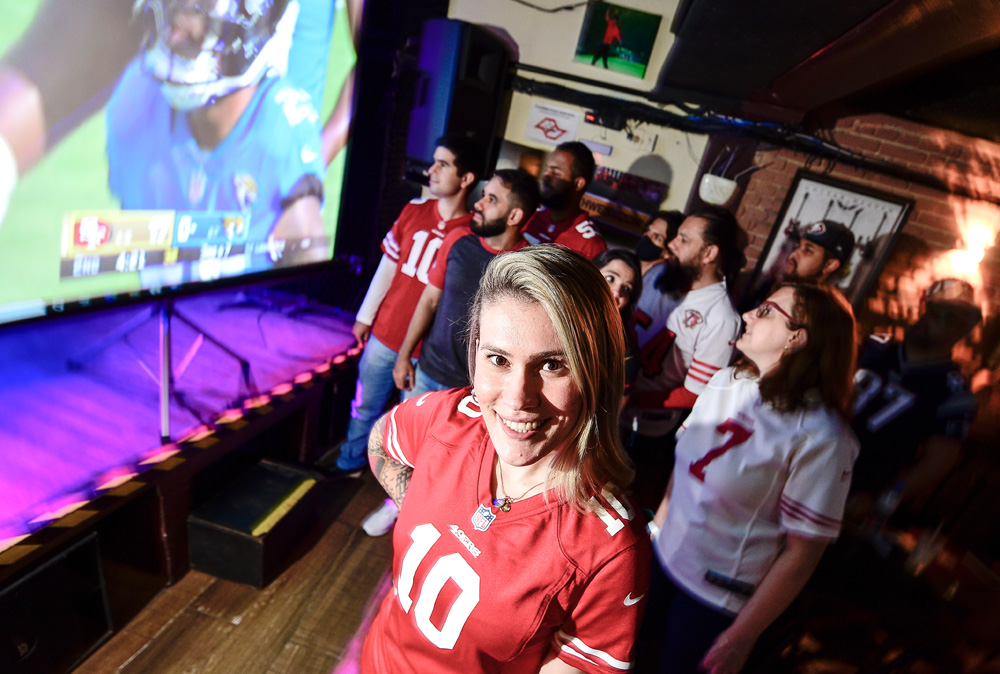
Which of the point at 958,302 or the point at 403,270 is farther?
the point at 403,270

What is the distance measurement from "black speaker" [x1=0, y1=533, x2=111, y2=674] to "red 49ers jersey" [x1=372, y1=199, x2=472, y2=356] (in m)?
1.55

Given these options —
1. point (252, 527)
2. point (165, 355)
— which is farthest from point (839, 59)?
point (252, 527)

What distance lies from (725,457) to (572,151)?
7.44 feet

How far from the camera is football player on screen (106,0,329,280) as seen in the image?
5.16 ft

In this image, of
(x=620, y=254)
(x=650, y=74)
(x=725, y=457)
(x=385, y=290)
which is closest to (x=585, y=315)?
(x=725, y=457)

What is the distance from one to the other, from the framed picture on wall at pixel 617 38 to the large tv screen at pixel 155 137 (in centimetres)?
245

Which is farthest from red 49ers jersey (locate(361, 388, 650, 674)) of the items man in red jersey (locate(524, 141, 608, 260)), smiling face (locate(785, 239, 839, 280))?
smiling face (locate(785, 239, 839, 280))

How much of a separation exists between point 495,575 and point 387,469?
550mm

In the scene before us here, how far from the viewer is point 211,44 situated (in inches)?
68.1

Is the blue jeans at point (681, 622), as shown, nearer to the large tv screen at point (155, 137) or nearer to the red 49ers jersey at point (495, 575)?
the red 49ers jersey at point (495, 575)

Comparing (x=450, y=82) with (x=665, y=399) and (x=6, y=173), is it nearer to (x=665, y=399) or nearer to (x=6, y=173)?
(x=665, y=399)

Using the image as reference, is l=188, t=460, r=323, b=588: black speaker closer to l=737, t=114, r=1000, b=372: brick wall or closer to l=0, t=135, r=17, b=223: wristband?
l=0, t=135, r=17, b=223: wristband

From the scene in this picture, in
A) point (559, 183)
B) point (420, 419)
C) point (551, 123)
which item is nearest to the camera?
point (420, 419)

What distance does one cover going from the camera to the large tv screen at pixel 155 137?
133cm
